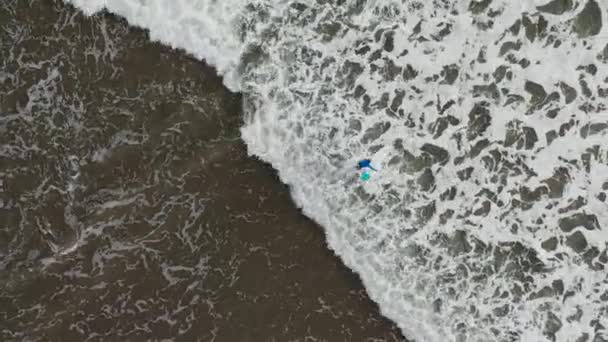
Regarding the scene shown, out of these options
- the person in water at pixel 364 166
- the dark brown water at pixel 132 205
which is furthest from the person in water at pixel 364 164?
the dark brown water at pixel 132 205

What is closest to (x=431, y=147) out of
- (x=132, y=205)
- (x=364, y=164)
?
(x=364, y=164)

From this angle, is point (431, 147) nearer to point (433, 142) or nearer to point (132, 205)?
point (433, 142)

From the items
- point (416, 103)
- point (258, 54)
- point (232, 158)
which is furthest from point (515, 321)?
point (258, 54)

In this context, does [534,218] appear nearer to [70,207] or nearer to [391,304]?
[391,304]

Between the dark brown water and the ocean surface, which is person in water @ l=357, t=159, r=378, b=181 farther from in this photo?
the dark brown water

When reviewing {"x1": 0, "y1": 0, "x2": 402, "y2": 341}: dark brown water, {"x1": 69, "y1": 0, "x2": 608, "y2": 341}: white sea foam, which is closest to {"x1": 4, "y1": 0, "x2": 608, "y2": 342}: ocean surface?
{"x1": 69, "y1": 0, "x2": 608, "y2": 341}: white sea foam

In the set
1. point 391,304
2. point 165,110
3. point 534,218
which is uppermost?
point 165,110
